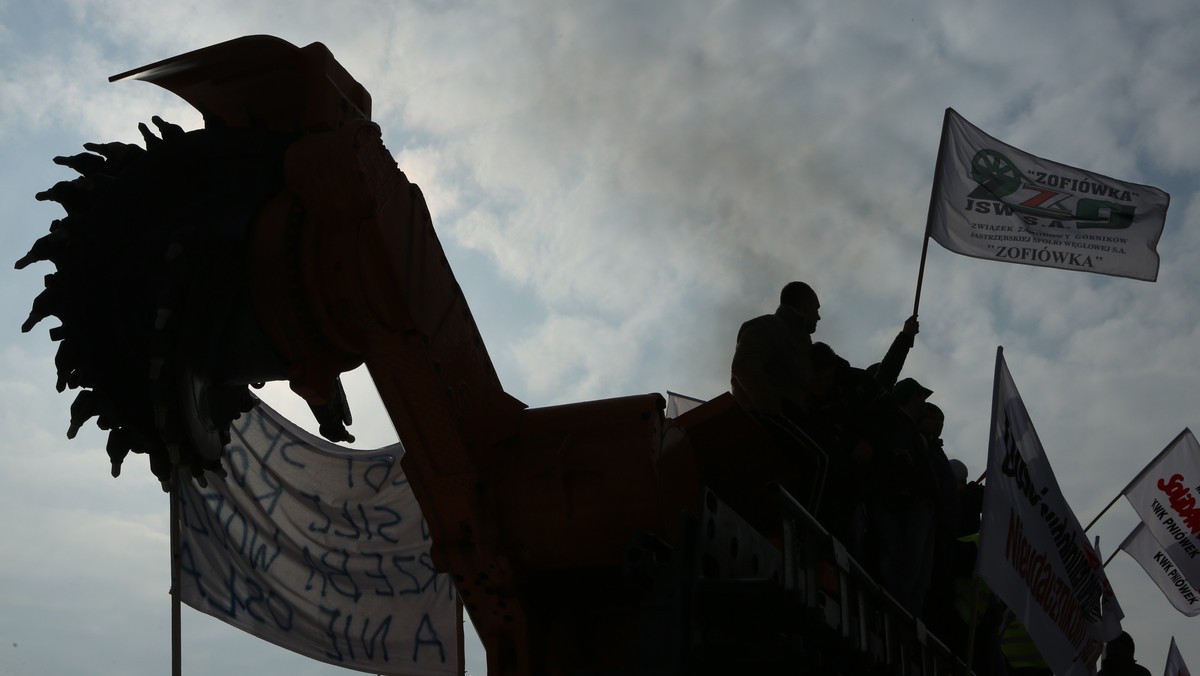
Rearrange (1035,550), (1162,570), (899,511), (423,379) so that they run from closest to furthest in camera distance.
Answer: (423,379), (1035,550), (899,511), (1162,570)

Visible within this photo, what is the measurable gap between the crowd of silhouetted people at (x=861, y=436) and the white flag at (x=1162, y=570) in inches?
255

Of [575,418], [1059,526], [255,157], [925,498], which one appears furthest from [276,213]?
[1059,526]

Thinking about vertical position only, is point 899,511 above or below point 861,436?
below

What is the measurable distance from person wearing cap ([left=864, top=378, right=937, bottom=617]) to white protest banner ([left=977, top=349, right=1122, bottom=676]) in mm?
580

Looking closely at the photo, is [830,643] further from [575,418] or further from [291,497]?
[291,497]

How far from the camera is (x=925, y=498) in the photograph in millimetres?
7211

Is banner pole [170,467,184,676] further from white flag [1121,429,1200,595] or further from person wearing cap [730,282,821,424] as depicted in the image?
white flag [1121,429,1200,595]

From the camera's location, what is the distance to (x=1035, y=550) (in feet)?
21.9

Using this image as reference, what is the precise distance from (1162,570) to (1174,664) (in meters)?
1.06

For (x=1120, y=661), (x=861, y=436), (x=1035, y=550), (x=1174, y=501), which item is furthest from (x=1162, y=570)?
(x=861, y=436)

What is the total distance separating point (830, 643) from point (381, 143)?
110 inches

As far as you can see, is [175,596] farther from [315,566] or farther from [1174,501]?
[1174,501]

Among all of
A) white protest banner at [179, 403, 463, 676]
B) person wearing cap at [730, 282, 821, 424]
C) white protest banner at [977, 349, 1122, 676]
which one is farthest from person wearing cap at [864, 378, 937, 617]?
white protest banner at [179, 403, 463, 676]

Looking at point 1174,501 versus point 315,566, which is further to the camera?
point 1174,501
